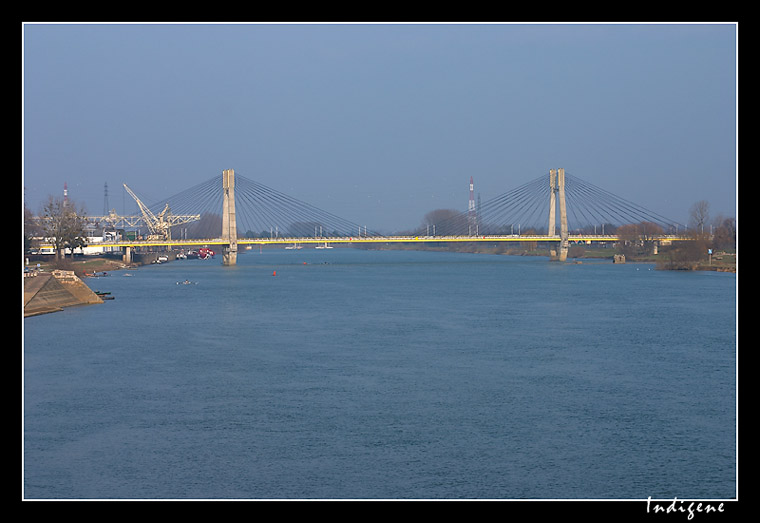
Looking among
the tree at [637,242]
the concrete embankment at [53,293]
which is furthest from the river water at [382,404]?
the tree at [637,242]

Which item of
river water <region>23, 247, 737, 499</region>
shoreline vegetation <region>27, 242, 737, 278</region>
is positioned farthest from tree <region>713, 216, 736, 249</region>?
river water <region>23, 247, 737, 499</region>

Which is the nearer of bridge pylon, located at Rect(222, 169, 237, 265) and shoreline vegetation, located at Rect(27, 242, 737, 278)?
shoreline vegetation, located at Rect(27, 242, 737, 278)

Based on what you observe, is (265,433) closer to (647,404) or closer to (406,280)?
(647,404)

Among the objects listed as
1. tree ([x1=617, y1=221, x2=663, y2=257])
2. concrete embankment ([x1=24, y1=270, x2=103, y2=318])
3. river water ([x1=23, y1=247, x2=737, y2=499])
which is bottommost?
river water ([x1=23, y1=247, x2=737, y2=499])

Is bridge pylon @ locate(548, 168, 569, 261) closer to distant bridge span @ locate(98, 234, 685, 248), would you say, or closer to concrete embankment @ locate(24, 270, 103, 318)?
distant bridge span @ locate(98, 234, 685, 248)

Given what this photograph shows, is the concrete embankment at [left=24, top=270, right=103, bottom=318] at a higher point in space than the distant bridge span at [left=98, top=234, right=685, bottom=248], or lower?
lower

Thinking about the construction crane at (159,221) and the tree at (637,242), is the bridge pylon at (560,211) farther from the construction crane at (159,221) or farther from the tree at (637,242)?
the construction crane at (159,221)

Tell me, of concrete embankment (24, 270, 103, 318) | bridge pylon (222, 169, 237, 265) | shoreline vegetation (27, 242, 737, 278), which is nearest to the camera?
concrete embankment (24, 270, 103, 318)
